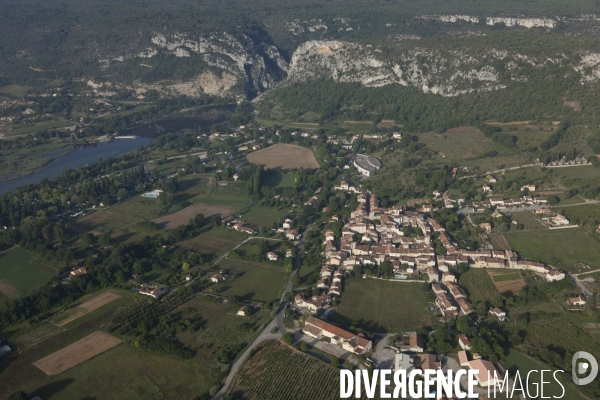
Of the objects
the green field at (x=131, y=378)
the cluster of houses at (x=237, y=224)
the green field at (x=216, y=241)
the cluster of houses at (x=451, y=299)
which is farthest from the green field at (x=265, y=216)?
the green field at (x=131, y=378)

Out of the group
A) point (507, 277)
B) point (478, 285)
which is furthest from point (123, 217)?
point (507, 277)

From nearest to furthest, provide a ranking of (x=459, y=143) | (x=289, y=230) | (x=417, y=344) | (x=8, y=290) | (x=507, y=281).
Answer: (x=417, y=344) → (x=507, y=281) → (x=8, y=290) → (x=289, y=230) → (x=459, y=143)

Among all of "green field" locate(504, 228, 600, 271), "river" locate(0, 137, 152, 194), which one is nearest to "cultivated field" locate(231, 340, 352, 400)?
"green field" locate(504, 228, 600, 271)

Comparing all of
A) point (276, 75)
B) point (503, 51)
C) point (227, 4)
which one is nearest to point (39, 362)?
point (503, 51)

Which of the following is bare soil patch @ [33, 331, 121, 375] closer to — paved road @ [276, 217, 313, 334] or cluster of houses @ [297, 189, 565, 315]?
paved road @ [276, 217, 313, 334]

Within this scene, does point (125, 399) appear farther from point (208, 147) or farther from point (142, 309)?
point (208, 147)

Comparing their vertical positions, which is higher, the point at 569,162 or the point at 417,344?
the point at 569,162

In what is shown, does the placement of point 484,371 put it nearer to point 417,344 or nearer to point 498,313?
point 417,344
